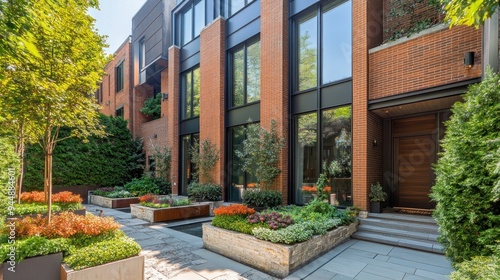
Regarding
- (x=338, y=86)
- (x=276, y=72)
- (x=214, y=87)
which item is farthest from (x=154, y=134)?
(x=338, y=86)

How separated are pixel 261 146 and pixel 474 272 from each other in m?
6.91

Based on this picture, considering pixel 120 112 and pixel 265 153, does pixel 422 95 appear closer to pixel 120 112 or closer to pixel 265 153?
pixel 265 153

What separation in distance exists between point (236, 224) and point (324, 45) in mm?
6536

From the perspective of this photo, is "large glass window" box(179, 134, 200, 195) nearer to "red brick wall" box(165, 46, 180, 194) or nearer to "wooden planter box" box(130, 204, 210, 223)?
"red brick wall" box(165, 46, 180, 194)

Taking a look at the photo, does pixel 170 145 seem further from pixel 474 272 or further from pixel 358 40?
pixel 474 272

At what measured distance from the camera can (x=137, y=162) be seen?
17.1 meters

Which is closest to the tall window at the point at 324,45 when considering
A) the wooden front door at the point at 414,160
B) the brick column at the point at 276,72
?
the brick column at the point at 276,72

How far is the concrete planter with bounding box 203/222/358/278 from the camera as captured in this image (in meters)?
4.67

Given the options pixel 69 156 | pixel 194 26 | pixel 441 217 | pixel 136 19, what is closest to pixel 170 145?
pixel 69 156

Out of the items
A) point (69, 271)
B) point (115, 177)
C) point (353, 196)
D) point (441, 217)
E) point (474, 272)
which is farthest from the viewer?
point (115, 177)

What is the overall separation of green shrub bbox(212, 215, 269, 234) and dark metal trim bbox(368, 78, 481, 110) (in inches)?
187

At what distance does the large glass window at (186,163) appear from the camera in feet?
45.2

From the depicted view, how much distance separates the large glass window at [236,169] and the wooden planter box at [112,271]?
686cm

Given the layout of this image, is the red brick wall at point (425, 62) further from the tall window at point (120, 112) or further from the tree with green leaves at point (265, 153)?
the tall window at point (120, 112)
